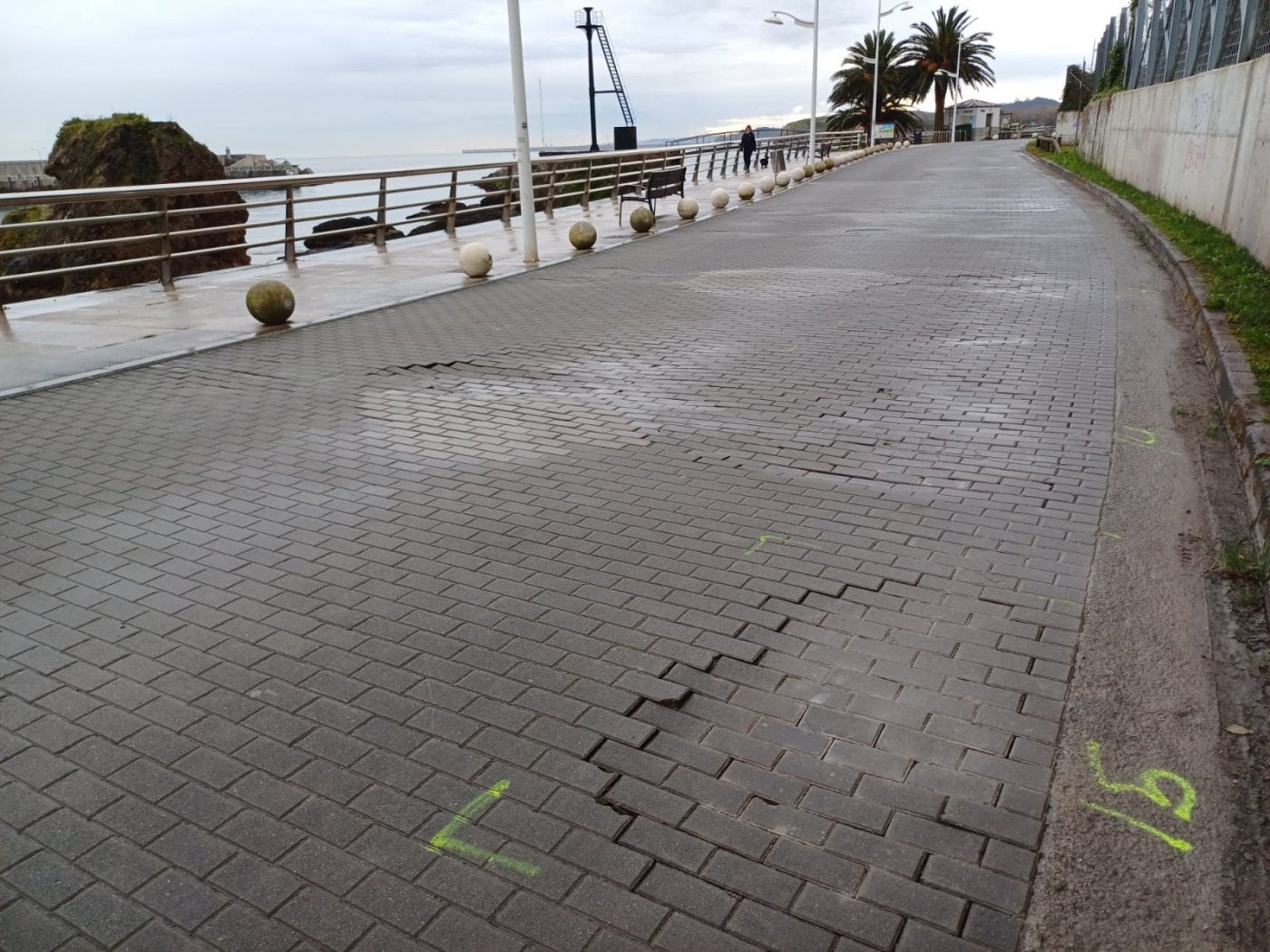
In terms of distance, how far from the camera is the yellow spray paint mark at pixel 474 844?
272 centimetres

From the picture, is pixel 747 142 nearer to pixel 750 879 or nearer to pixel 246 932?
pixel 750 879

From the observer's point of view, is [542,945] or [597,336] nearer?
[542,945]

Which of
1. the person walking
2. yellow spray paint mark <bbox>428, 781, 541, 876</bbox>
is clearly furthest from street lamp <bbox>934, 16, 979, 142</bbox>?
yellow spray paint mark <bbox>428, 781, 541, 876</bbox>

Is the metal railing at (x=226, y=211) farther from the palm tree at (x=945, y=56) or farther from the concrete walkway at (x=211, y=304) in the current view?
the palm tree at (x=945, y=56)

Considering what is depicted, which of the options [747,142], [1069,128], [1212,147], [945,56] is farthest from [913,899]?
[945,56]

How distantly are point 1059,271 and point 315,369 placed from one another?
9239 mm

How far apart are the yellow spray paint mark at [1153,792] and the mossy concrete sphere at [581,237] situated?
1458 cm

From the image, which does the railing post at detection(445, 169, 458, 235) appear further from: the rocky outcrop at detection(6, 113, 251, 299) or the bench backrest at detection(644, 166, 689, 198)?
the rocky outcrop at detection(6, 113, 251, 299)

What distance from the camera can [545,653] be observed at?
12.5 ft

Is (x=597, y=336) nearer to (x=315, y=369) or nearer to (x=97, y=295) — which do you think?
(x=315, y=369)

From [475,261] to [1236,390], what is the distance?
10.0 meters

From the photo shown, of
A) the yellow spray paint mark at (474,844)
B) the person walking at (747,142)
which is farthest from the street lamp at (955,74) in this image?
the yellow spray paint mark at (474,844)

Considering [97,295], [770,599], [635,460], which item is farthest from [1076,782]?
[97,295]

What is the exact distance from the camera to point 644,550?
4734mm
